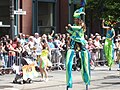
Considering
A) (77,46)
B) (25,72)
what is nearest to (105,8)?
(25,72)

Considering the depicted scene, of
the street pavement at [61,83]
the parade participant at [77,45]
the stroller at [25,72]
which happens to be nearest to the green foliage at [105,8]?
the street pavement at [61,83]

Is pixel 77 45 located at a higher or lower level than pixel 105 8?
lower

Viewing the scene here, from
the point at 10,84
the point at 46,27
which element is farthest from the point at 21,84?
the point at 46,27

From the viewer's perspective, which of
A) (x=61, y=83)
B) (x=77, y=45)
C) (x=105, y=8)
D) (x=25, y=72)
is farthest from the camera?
(x=105, y=8)

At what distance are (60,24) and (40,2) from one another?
2214 millimetres

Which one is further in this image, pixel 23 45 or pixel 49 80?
pixel 23 45

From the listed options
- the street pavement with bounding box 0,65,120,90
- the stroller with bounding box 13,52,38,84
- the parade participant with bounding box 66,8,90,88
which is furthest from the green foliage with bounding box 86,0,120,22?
Answer: the parade participant with bounding box 66,8,90,88

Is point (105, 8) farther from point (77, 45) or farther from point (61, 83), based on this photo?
point (77, 45)

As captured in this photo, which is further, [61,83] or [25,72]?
[25,72]

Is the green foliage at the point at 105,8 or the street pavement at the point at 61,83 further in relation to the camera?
the green foliage at the point at 105,8

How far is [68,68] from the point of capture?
1127cm

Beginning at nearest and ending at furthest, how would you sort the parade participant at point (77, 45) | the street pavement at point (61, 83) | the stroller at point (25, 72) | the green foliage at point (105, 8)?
the parade participant at point (77, 45), the street pavement at point (61, 83), the stroller at point (25, 72), the green foliage at point (105, 8)

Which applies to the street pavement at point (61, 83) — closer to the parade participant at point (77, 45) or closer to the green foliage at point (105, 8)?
the parade participant at point (77, 45)

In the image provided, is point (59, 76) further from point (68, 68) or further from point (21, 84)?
point (68, 68)
